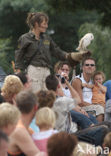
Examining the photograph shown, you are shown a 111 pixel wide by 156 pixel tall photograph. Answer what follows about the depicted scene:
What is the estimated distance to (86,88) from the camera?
7051mm

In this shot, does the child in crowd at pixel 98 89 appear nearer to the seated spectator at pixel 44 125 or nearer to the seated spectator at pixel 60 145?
the seated spectator at pixel 44 125

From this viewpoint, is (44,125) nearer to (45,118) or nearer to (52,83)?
(45,118)

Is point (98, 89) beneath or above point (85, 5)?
beneath

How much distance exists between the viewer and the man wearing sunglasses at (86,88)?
6867 mm

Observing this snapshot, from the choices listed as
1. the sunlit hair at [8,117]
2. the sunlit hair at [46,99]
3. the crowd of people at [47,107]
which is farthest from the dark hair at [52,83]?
the sunlit hair at [8,117]

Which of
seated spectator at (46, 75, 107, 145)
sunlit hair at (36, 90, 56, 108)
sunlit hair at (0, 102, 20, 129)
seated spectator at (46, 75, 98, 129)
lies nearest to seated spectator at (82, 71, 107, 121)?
seated spectator at (46, 75, 98, 129)

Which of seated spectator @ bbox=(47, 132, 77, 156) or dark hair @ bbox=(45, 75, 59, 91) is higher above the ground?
dark hair @ bbox=(45, 75, 59, 91)

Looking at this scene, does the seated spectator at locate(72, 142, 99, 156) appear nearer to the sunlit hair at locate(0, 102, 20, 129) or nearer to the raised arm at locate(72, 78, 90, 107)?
the sunlit hair at locate(0, 102, 20, 129)

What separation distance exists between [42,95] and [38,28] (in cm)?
159

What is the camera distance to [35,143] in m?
4.48

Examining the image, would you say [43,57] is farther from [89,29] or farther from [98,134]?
[89,29]

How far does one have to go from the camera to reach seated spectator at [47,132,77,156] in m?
3.70

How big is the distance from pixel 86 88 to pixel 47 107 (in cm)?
256

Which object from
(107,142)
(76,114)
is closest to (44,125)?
(107,142)
